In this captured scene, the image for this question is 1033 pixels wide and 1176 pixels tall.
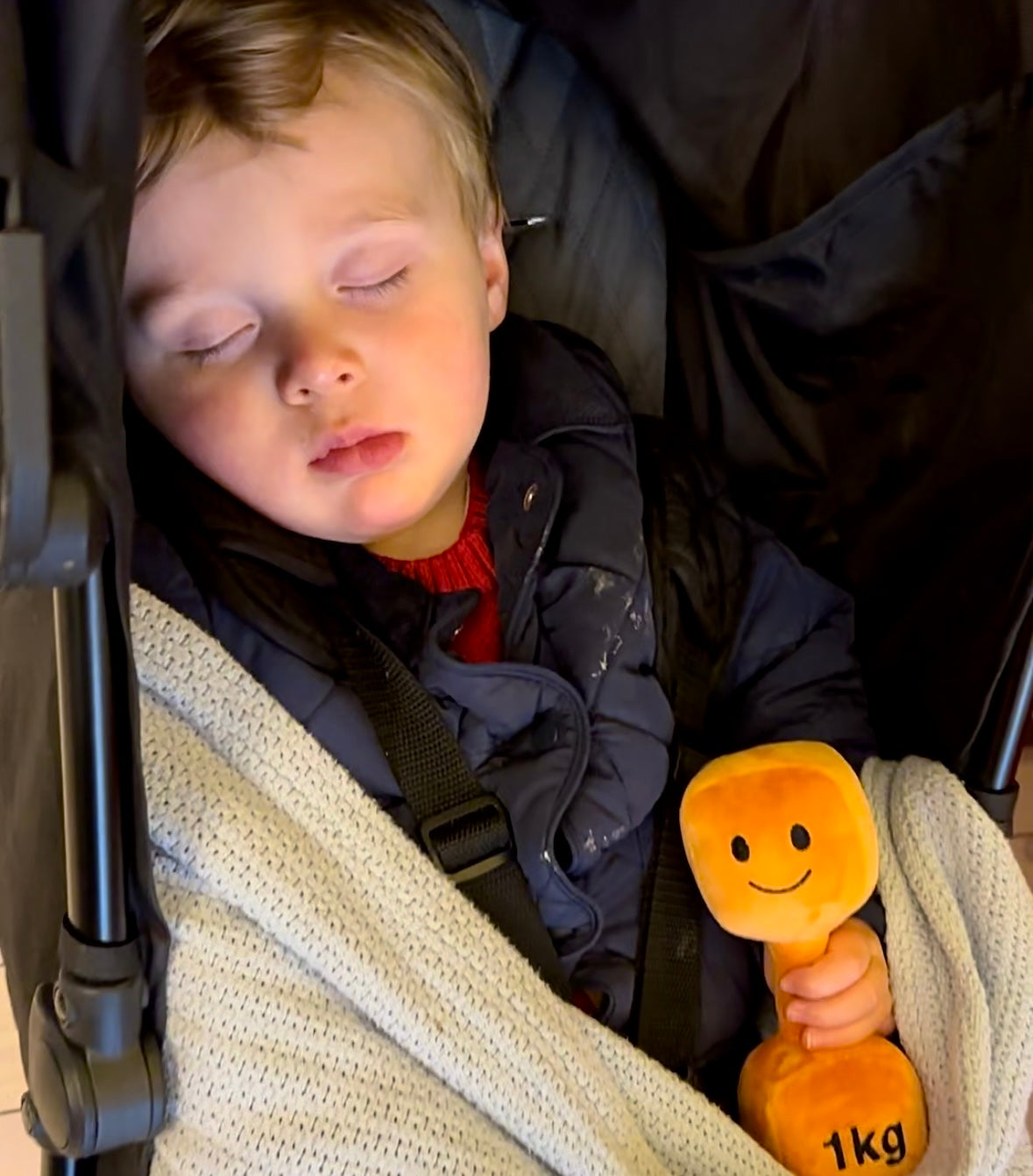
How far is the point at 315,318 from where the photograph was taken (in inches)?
32.8

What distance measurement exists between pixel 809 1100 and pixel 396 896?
282 mm

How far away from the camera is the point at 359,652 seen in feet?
2.90

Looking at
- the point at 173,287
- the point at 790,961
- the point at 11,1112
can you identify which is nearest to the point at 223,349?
the point at 173,287

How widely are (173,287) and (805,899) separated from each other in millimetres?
506

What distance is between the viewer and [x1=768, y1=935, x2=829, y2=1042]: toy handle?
0.91 m

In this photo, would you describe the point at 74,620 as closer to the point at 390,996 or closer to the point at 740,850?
the point at 390,996

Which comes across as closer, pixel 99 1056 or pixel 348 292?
pixel 99 1056

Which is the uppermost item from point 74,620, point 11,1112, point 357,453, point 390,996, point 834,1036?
point 74,620

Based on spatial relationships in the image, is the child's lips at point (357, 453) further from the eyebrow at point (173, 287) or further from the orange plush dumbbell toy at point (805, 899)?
the orange plush dumbbell toy at point (805, 899)

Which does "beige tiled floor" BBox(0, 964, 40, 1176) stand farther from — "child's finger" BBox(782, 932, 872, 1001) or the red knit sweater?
"child's finger" BBox(782, 932, 872, 1001)

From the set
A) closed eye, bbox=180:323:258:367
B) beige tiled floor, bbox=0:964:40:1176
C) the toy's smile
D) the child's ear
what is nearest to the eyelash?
closed eye, bbox=180:323:258:367

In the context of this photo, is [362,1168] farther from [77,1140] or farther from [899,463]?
[899,463]

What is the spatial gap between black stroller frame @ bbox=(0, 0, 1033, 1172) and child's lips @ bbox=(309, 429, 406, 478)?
29cm

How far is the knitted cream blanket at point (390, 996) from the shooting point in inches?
28.9
